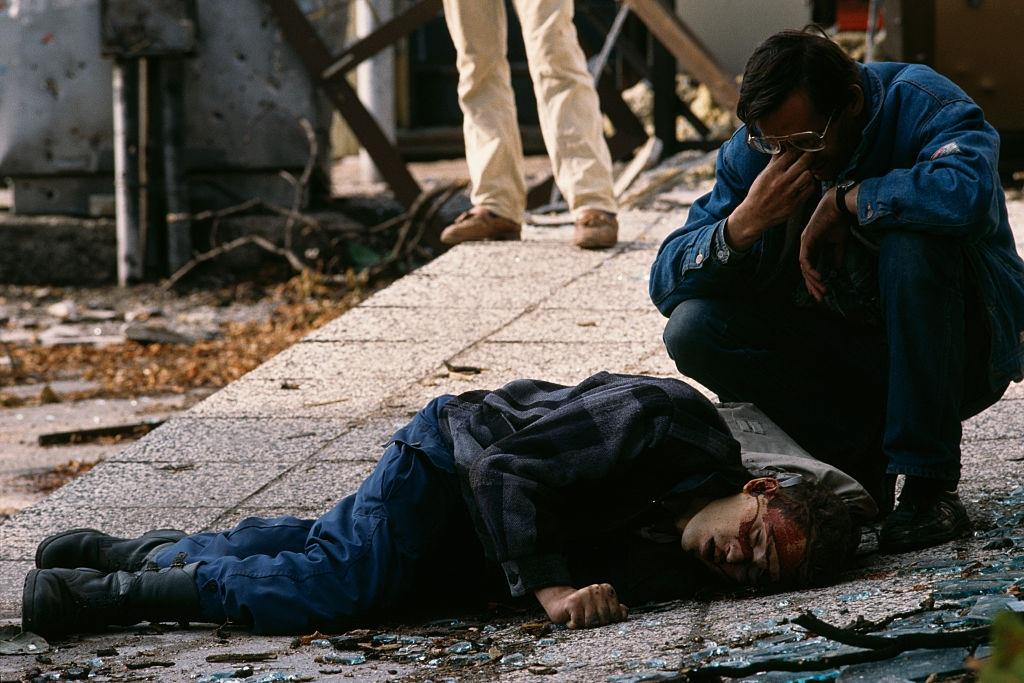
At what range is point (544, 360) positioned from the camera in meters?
5.24

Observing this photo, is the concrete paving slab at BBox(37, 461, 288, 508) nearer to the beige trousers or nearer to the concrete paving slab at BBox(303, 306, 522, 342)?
the concrete paving slab at BBox(303, 306, 522, 342)

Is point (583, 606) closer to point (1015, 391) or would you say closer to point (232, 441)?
point (232, 441)

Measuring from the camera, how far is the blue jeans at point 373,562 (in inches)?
124

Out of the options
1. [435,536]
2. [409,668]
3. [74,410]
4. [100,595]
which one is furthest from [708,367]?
[74,410]

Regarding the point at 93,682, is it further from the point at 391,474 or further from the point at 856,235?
the point at 856,235

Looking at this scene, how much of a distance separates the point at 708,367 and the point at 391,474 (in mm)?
807

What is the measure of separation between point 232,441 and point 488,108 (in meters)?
2.49

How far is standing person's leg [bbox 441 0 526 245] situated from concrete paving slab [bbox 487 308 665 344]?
0.96 metres

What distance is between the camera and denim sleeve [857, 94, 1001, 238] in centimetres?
301

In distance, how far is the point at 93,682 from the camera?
9.20 feet

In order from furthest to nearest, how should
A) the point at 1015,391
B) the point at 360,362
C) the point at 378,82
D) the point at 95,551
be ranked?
the point at 378,82 → the point at 360,362 → the point at 1015,391 → the point at 95,551

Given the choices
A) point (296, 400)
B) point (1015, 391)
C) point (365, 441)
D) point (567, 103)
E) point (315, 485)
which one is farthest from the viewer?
point (567, 103)

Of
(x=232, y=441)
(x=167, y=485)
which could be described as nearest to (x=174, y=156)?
(x=232, y=441)

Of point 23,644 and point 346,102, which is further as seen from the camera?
point 346,102
